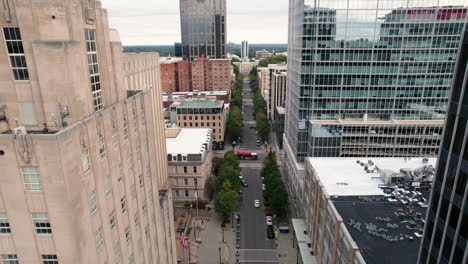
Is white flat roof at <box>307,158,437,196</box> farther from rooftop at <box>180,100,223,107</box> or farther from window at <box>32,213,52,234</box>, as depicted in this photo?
rooftop at <box>180,100,223,107</box>

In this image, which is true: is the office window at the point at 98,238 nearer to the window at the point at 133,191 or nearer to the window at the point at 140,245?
the window at the point at 133,191

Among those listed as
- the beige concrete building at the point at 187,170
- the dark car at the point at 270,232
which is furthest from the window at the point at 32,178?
the beige concrete building at the point at 187,170

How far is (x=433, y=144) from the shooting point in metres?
76.6

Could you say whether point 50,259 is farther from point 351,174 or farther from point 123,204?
point 351,174

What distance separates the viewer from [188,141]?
3716 inches

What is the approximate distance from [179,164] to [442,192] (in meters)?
66.9

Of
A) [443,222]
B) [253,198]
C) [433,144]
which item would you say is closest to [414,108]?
[433,144]

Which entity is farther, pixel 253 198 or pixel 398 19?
pixel 253 198

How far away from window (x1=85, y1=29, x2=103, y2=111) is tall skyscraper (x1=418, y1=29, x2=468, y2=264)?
2897cm

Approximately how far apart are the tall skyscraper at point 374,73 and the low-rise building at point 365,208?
1322 cm

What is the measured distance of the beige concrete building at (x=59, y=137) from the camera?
18562 mm

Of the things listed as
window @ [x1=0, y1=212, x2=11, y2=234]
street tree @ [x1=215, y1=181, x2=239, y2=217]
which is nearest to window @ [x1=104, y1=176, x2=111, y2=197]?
window @ [x1=0, y1=212, x2=11, y2=234]

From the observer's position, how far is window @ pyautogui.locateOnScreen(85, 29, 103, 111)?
Answer: 2425 centimetres

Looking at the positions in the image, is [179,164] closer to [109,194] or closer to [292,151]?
[292,151]
